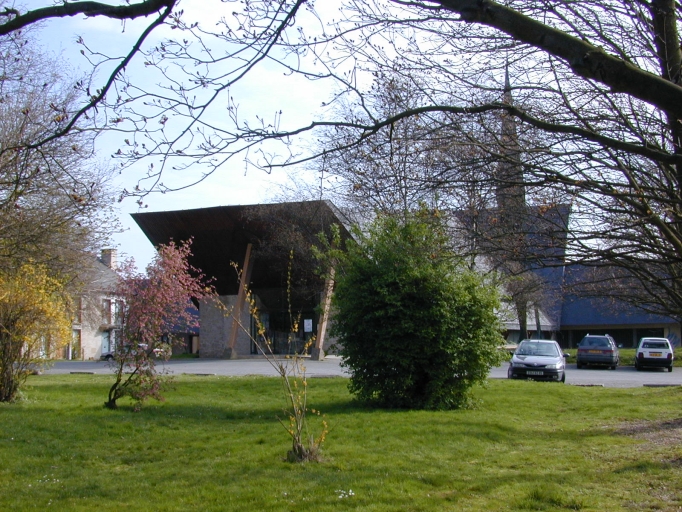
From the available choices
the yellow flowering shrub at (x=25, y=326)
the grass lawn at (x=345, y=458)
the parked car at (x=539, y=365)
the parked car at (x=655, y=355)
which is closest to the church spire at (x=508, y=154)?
the grass lawn at (x=345, y=458)

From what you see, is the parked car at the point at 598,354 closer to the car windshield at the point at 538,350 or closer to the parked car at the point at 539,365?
the car windshield at the point at 538,350

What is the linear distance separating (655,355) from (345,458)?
27087 mm

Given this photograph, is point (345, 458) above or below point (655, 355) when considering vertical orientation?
below

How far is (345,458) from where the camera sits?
338 inches

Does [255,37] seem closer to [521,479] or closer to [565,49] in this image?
[565,49]

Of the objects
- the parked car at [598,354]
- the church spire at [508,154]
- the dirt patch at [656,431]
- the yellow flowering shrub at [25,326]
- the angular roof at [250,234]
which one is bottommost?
the dirt patch at [656,431]

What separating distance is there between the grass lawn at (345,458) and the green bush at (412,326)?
0.71 m

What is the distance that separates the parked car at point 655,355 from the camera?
3131 cm

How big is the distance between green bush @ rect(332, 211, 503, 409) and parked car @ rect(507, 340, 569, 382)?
→ 366 inches

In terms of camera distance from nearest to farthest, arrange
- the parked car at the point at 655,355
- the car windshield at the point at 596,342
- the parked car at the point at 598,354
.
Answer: the parked car at the point at 655,355 < the parked car at the point at 598,354 < the car windshield at the point at 596,342

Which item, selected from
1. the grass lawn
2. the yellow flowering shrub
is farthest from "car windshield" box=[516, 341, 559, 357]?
the yellow flowering shrub

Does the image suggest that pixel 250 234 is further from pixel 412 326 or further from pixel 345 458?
pixel 345 458

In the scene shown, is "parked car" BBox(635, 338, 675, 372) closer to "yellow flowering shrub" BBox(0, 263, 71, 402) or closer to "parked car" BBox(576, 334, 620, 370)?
"parked car" BBox(576, 334, 620, 370)

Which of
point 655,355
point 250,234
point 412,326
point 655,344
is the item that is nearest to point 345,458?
point 412,326
